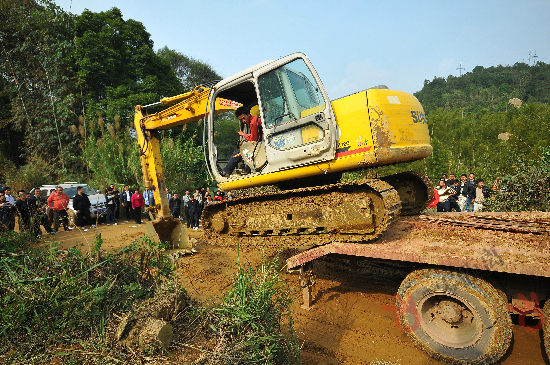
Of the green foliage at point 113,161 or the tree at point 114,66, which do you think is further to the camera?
the tree at point 114,66

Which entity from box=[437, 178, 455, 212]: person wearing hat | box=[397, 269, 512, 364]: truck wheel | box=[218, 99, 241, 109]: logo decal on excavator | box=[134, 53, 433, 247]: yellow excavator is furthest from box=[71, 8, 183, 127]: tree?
box=[397, 269, 512, 364]: truck wheel

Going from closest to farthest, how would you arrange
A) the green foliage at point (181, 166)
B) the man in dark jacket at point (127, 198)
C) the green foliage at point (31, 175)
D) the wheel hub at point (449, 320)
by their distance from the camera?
the wheel hub at point (449, 320) < the man in dark jacket at point (127, 198) < the green foliage at point (181, 166) < the green foliage at point (31, 175)

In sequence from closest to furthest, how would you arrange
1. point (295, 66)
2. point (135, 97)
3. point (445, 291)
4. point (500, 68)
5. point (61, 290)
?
1. point (61, 290)
2. point (445, 291)
3. point (295, 66)
4. point (135, 97)
5. point (500, 68)

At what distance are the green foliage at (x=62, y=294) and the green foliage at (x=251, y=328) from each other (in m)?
0.90

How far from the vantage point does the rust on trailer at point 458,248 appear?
2877 mm

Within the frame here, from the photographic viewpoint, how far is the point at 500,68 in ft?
378

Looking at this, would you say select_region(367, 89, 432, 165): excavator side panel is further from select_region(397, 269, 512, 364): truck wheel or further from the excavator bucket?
the excavator bucket

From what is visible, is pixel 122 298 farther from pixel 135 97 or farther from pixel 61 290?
pixel 135 97

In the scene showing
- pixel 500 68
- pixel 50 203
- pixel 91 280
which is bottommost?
pixel 91 280

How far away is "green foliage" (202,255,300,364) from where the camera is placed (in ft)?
8.38

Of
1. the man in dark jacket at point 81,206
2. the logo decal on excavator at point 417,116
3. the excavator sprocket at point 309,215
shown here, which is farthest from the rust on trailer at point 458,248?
the man in dark jacket at point 81,206

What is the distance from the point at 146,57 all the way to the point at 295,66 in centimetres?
2065

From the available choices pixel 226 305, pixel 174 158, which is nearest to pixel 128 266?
pixel 226 305

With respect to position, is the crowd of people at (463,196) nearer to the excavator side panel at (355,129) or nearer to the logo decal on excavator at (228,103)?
the excavator side panel at (355,129)
